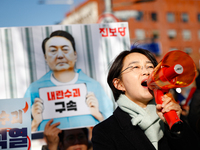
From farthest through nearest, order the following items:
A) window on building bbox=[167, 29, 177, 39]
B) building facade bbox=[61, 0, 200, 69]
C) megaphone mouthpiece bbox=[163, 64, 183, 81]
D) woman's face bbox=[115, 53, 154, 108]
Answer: window on building bbox=[167, 29, 177, 39] < building facade bbox=[61, 0, 200, 69] < woman's face bbox=[115, 53, 154, 108] < megaphone mouthpiece bbox=[163, 64, 183, 81]

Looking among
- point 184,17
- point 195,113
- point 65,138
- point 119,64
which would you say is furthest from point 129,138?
point 184,17

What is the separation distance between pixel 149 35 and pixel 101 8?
857 centimetres

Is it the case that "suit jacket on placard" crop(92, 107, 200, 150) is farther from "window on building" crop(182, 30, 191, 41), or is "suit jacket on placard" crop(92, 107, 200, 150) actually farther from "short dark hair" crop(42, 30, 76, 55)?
"window on building" crop(182, 30, 191, 41)

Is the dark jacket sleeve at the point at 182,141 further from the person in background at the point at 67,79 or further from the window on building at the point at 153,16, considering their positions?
the window on building at the point at 153,16

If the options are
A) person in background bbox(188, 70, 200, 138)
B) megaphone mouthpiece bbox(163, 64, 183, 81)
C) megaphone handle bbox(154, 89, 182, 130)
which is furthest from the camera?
person in background bbox(188, 70, 200, 138)

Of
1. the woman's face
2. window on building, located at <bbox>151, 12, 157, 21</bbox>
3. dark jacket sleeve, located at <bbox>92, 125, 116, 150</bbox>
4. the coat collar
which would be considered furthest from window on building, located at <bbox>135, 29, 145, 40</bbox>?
dark jacket sleeve, located at <bbox>92, 125, 116, 150</bbox>

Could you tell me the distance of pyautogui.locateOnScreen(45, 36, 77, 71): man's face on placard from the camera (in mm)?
2705

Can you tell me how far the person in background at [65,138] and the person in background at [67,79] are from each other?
11cm

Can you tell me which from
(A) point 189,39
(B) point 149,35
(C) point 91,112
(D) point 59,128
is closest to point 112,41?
(C) point 91,112

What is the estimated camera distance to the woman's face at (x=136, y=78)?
6.84ft

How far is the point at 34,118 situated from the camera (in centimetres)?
258

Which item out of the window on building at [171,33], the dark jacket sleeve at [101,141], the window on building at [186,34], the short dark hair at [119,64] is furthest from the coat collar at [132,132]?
the window on building at [186,34]

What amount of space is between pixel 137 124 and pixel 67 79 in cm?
94

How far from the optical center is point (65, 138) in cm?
271
